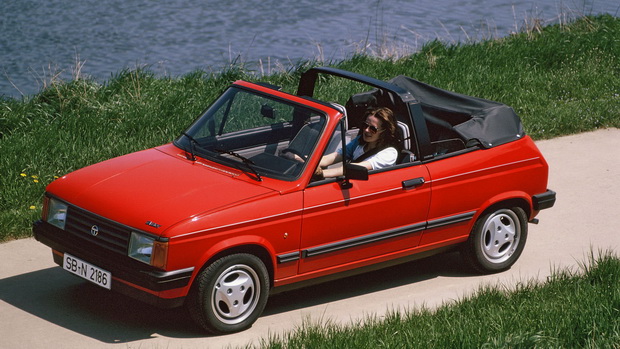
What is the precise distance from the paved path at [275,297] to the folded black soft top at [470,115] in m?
1.16

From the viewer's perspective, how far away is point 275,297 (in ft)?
27.6

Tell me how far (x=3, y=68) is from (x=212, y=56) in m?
4.30

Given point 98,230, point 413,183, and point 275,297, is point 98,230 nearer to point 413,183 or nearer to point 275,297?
point 275,297

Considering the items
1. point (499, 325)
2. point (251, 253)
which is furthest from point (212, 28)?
point (499, 325)

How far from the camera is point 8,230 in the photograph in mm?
9312

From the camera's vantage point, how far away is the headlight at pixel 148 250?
7031mm

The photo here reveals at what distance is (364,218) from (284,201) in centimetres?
76

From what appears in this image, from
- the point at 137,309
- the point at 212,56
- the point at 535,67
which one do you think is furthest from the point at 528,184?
the point at 212,56

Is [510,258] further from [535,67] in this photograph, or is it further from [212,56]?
[212,56]

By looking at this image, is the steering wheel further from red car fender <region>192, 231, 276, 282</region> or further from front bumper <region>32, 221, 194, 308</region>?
front bumper <region>32, 221, 194, 308</region>

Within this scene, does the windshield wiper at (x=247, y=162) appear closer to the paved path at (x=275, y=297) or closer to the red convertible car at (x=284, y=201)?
the red convertible car at (x=284, y=201)

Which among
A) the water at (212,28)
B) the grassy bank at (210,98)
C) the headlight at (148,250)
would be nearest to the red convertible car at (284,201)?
the headlight at (148,250)

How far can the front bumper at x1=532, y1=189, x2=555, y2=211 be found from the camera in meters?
9.11

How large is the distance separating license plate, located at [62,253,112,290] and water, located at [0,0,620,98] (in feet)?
41.3
